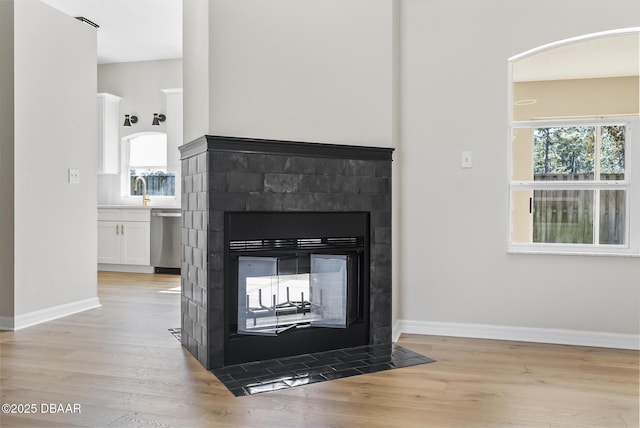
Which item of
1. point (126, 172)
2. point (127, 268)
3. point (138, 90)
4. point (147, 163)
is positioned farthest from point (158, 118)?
point (127, 268)

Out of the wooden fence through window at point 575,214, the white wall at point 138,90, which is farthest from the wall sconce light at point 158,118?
the wooden fence through window at point 575,214

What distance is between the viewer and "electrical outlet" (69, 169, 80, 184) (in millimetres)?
4316

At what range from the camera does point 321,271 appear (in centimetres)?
319

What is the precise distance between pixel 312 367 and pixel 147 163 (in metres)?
5.28

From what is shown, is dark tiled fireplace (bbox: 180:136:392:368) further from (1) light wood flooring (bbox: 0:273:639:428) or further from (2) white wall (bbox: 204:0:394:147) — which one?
(1) light wood flooring (bbox: 0:273:639:428)

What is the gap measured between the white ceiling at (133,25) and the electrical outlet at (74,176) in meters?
1.91

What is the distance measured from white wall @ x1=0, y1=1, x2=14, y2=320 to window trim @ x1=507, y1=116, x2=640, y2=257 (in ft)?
12.0

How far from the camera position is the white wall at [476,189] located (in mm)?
3383

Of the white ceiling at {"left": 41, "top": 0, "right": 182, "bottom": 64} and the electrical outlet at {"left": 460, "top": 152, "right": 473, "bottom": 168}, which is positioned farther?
the white ceiling at {"left": 41, "top": 0, "right": 182, "bottom": 64}

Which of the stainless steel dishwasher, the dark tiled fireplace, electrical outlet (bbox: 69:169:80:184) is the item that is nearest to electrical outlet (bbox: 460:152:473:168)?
the dark tiled fireplace

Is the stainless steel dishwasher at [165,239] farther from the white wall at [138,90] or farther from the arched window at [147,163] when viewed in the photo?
the arched window at [147,163]

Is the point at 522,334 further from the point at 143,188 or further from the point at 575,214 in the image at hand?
the point at 143,188

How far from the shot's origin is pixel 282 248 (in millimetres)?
3045

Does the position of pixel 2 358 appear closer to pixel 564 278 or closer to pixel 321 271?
pixel 321 271
